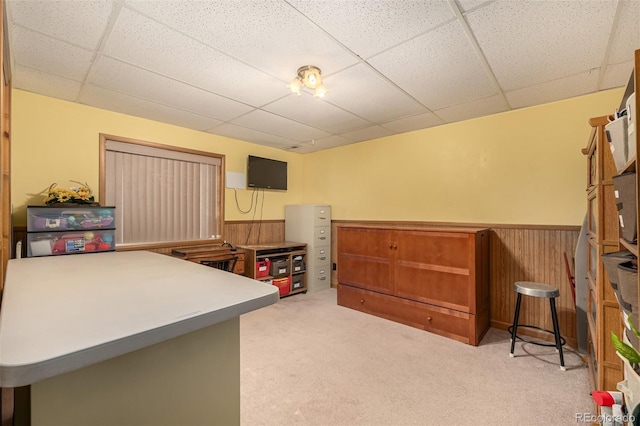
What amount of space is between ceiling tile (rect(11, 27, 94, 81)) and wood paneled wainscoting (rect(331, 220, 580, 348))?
13.1 ft

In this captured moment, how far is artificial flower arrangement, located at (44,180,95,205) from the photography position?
2.62m

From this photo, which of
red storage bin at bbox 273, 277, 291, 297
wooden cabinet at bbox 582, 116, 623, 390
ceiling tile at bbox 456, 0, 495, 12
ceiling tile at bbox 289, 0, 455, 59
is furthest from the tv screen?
wooden cabinet at bbox 582, 116, 623, 390

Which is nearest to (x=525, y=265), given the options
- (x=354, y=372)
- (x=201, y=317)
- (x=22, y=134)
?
(x=354, y=372)

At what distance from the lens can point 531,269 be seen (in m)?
2.98

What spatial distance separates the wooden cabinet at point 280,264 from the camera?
403 centimetres

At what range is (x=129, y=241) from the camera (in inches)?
131

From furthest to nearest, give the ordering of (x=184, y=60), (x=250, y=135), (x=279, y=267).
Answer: (x=279, y=267) < (x=250, y=135) < (x=184, y=60)

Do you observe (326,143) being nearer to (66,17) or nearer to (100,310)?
(66,17)

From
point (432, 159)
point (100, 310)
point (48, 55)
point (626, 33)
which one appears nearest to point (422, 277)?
point (432, 159)

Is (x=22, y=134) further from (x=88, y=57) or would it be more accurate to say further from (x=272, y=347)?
(x=272, y=347)

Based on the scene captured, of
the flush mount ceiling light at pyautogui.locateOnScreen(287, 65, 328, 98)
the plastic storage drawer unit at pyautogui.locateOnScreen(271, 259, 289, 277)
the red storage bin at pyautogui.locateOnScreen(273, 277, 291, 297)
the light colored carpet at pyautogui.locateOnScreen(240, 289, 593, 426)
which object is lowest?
the light colored carpet at pyautogui.locateOnScreen(240, 289, 593, 426)

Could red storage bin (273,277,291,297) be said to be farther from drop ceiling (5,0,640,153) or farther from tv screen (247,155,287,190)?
drop ceiling (5,0,640,153)

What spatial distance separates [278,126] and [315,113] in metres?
0.67

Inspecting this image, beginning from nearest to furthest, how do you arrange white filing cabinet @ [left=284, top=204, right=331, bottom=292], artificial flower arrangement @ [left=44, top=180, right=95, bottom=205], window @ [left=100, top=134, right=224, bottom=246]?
artificial flower arrangement @ [left=44, top=180, right=95, bottom=205] → window @ [left=100, top=134, right=224, bottom=246] → white filing cabinet @ [left=284, top=204, right=331, bottom=292]
